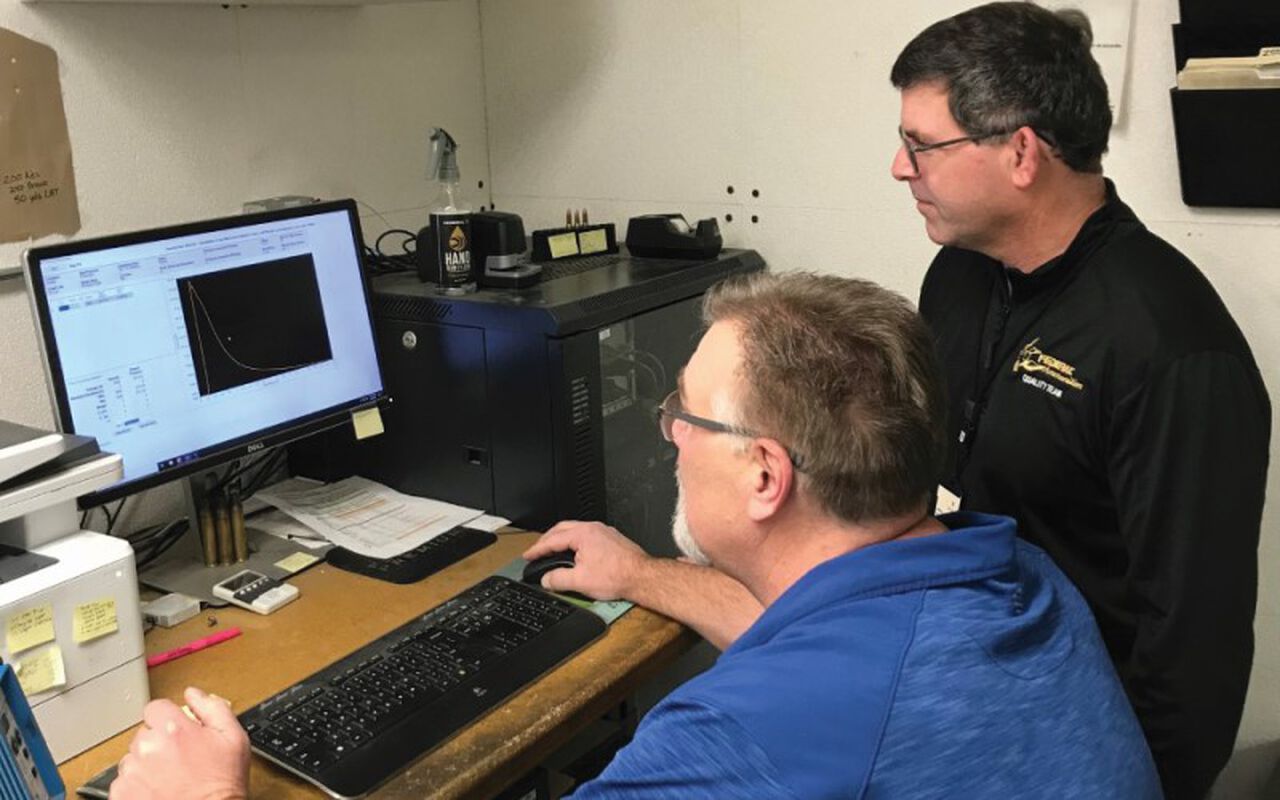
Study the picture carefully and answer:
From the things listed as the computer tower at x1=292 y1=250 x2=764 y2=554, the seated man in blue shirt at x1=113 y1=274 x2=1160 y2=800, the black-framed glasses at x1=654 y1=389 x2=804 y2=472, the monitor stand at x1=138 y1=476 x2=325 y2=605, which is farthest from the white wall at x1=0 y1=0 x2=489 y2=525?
the black-framed glasses at x1=654 y1=389 x2=804 y2=472

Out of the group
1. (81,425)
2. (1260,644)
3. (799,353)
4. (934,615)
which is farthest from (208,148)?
(1260,644)

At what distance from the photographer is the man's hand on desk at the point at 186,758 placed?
3.84ft

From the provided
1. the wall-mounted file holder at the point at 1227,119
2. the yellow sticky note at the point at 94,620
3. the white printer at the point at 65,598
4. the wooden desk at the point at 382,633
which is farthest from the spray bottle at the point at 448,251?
the wall-mounted file holder at the point at 1227,119

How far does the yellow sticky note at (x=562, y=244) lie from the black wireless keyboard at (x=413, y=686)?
0.83 metres

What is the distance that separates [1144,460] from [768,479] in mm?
634

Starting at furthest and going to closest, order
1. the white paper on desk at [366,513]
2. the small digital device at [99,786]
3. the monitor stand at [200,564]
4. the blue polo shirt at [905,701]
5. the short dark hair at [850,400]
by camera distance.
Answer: the white paper on desk at [366,513], the monitor stand at [200,564], the small digital device at [99,786], the short dark hair at [850,400], the blue polo shirt at [905,701]

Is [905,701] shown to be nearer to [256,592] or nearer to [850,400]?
[850,400]

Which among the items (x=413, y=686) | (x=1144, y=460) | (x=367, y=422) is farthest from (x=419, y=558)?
(x=1144, y=460)

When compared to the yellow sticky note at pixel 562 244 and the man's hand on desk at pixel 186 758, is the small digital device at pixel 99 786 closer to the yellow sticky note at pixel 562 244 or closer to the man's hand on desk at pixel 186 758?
the man's hand on desk at pixel 186 758

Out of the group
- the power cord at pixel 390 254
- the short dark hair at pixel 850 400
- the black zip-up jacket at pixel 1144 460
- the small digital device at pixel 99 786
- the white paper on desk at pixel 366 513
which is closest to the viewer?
the short dark hair at pixel 850 400

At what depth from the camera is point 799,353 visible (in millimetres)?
1116

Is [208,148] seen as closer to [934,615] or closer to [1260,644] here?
[934,615]

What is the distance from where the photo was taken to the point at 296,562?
6.02ft

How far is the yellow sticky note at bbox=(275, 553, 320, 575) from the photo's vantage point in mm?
1813
